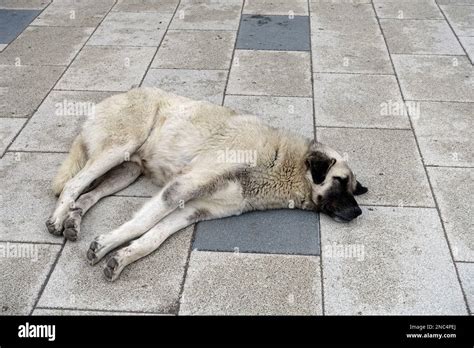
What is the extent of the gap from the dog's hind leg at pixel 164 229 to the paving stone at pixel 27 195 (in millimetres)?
629

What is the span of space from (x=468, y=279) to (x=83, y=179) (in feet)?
10.2

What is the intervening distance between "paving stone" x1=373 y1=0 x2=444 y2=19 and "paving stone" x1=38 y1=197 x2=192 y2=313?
5.86m

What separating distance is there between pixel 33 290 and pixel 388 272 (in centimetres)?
256

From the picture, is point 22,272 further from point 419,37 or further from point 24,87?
point 419,37

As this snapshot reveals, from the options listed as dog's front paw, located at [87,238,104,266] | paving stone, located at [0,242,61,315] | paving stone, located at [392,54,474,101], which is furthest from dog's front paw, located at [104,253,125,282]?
paving stone, located at [392,54,474,101]

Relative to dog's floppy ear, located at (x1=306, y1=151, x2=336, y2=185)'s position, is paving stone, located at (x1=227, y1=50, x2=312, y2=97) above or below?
below

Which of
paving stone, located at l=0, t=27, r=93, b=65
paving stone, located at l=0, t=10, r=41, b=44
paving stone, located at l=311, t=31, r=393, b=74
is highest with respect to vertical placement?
paving stone, located at l=311, t=31, r=393, b=74

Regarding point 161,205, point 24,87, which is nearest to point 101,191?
point 161,205

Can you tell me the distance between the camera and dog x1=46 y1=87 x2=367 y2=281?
446 centimetres

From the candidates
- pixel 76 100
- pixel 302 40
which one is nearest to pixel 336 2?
pixel 302 40

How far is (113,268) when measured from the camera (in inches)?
158

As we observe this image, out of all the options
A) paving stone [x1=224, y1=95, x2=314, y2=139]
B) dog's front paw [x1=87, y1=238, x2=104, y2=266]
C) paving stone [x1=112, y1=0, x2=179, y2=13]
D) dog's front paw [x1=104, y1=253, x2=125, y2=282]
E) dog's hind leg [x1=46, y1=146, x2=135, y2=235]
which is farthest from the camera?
paving stone [x1=112, y1=0, x2=179, y2=13]

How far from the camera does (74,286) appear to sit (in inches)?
158

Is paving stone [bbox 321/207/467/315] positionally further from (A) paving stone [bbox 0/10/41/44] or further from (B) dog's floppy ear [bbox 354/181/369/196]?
(A) paving stone [bbox 0/10/41/44]
